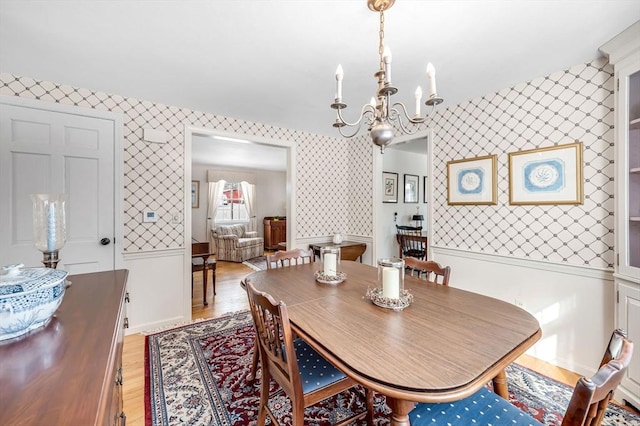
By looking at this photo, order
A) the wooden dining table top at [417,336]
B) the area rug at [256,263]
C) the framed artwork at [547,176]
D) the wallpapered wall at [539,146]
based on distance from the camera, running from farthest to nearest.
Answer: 1. the area rug at [256,263]
2. the framed artwork at [547,176]
3. the wallpapered wall at [539,146]
4. the wooden dining table top at [417,336]

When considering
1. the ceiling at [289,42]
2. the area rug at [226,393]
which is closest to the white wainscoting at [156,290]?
the area rug at [226,393]

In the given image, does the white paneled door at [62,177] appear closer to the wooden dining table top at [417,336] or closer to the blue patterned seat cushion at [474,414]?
the wooden dining table top at [417,336]

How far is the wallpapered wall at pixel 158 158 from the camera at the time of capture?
2.48 meters

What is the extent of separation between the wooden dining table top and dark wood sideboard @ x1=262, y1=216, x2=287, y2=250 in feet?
20.4

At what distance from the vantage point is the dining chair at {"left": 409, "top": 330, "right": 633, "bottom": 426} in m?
0.66

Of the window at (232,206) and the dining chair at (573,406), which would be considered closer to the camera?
the dining chair at (573,406)

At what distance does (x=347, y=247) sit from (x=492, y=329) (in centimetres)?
268

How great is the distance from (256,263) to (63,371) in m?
5.67

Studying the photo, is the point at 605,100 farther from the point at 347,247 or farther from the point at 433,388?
the point at 347,247

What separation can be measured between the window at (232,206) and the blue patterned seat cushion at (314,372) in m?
6.74

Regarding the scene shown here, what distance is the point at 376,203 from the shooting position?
381cm

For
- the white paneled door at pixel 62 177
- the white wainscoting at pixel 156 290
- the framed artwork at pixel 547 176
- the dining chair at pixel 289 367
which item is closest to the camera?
the dining chair at pixel 289 367

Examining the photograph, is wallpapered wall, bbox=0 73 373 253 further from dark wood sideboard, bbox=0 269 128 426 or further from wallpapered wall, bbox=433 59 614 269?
dark wood sideboard, bbox=0 269 128 426

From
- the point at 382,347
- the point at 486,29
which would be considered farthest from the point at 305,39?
the point at 382,347
